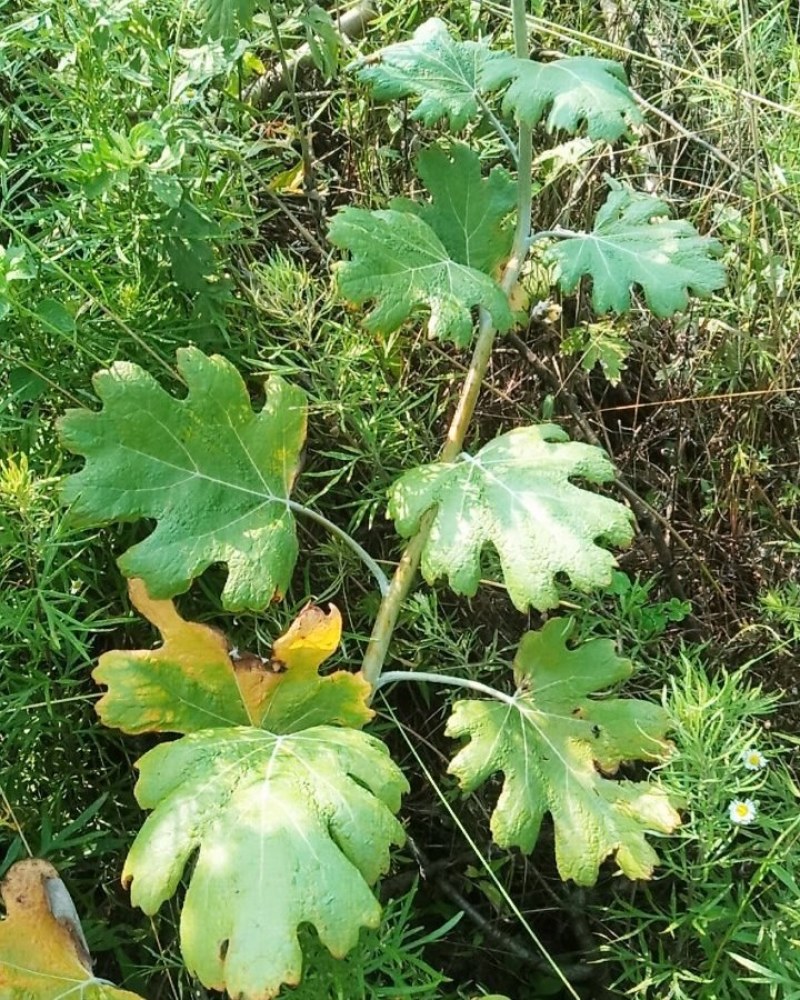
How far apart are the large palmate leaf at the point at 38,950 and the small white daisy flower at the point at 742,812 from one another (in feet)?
2.26

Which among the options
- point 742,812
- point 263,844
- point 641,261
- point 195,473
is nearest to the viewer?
point 263,844

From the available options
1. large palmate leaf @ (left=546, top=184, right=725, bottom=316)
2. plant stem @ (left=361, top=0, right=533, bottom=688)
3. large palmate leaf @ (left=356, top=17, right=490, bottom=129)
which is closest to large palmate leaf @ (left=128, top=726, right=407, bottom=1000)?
plant stem @ (left=361, top=0, right=533, bottom=688)

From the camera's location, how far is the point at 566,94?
1209 millimetres

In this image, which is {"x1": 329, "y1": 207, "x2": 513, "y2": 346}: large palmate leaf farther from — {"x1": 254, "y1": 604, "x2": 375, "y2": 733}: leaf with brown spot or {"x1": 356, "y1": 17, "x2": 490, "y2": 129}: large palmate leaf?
{"x1": 254, "y1": 604, "x2": 375, "y2": 733}: leaf with brown spot

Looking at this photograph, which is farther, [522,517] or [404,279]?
[404,279]

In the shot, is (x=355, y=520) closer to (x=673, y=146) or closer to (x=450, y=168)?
(x=450, y=168)

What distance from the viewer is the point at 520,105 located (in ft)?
3.98

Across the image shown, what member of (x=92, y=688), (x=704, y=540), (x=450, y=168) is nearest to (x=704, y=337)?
(x=704, y=540)

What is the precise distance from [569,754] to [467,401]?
0.49 meters

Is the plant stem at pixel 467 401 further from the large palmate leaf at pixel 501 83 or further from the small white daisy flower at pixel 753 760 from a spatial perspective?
the small white daisy flower at pixel 753 760

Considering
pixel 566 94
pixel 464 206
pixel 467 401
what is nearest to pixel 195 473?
pixel 467 401

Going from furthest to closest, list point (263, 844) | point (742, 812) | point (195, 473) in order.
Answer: point (195, 473) → point (742, 812) → point (263, 844)

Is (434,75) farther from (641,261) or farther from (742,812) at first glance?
(742,812)

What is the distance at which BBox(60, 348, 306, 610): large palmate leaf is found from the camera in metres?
1.17
